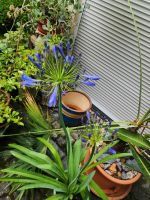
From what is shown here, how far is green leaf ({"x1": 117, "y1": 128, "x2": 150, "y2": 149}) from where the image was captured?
7.71 ft

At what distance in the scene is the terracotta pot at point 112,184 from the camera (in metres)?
2.68

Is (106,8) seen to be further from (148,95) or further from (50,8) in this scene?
(148,95)

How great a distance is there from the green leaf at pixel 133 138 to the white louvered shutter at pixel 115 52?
2.82ft

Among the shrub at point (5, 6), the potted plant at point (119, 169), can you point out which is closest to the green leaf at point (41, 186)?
the potted plant at point (119, 169)

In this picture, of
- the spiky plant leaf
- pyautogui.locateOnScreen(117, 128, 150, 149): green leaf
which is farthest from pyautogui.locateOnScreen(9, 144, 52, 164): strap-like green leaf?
pyautogui.locateOnScreen(117, 128, 150, 149): green leaf

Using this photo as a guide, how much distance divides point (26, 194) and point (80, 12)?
203 cm

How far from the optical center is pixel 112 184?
2.74 m

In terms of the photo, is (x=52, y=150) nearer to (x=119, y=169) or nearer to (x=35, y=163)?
(x=35, y=163)

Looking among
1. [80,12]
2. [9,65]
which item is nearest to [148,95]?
[80,12]

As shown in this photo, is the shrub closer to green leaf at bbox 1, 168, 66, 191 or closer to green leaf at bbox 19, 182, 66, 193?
green leaf at bbox 1, 168, 66, 191

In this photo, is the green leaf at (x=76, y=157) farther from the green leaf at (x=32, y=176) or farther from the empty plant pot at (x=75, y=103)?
the empty plant pot at (x=75, y=103)

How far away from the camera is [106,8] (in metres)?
3.28

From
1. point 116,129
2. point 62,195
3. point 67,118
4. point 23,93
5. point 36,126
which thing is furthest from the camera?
point 67,118

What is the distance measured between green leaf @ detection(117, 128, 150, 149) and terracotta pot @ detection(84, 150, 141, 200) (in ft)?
1.54
